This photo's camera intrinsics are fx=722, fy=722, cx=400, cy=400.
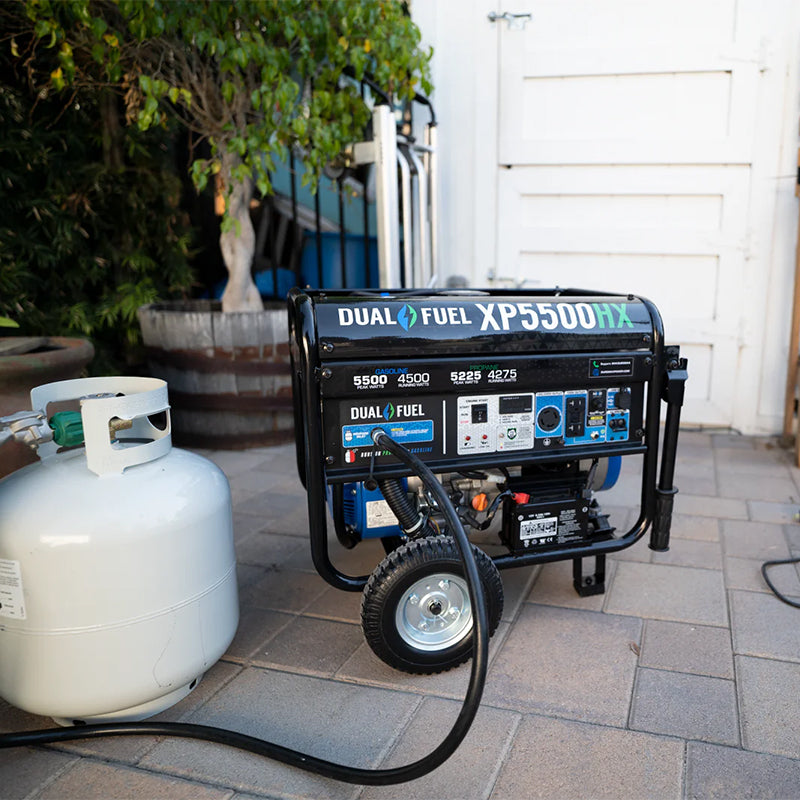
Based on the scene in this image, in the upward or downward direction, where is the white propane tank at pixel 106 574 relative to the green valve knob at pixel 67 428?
downward

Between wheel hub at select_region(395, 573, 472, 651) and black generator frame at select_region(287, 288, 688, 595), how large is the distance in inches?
5.9

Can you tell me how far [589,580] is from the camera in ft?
7.72

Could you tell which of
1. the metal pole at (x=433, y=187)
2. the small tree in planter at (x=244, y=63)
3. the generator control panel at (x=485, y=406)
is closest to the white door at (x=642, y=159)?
the metal pole at (x=433, y=187)

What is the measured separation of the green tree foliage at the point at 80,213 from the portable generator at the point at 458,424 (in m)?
2.58

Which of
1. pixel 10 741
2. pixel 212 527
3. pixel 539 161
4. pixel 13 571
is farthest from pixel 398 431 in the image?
pixel 539 161

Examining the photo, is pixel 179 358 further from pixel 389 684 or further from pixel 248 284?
pixel 389 684

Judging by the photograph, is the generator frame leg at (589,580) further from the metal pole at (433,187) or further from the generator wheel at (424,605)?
the metal pole at (433,187)

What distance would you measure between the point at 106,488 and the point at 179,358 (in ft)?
7.58

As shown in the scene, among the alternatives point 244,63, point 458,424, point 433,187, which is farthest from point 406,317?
point 433,187

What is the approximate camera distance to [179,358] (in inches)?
151

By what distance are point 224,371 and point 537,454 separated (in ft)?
7.38

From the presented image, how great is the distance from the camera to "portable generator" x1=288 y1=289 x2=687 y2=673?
183 centimetres

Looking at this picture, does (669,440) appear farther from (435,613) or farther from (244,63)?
(244,63)

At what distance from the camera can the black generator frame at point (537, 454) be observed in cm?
179
